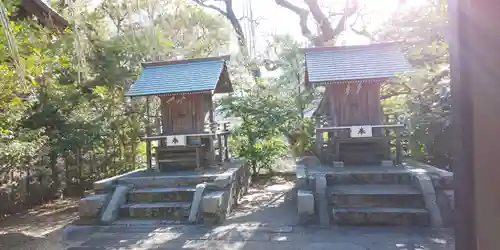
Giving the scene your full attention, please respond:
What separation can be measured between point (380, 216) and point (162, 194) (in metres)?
4.24

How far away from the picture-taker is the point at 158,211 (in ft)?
21.4

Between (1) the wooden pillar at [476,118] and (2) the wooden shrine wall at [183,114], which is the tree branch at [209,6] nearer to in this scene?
(2) the wooden shrine wall at [183,114]

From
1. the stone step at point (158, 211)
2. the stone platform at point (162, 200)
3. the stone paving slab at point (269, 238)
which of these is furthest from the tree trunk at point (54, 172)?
the stone paving slab at point (269, 238)

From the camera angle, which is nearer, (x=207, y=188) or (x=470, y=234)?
(x=470, y=234)

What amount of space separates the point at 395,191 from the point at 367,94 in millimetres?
2730

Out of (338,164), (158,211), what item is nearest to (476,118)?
(158,211)

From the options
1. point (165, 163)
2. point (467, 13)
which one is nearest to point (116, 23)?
point (165, 163)

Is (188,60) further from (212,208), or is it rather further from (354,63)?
(212,208)

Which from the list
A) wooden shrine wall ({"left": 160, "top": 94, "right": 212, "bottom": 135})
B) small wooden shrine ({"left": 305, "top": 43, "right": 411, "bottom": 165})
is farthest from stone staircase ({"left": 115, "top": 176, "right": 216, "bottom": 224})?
small wooden shrine ({"left": 305, "top": 43, "right": 411, "bottom": 165})

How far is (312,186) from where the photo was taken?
251 inches

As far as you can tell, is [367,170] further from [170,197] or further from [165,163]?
[165,163]

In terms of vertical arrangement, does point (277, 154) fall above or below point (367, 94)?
below

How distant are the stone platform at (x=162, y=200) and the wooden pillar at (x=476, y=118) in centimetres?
534

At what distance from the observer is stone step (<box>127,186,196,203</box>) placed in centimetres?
679
